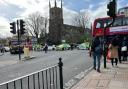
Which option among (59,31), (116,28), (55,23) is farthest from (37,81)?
(55,23)

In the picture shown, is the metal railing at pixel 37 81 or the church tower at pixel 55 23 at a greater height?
the church tower at pixel 55 23

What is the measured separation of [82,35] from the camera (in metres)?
120

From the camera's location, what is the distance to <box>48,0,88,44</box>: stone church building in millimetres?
121250

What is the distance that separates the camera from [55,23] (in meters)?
127

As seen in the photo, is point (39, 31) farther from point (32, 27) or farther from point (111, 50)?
point (111, 50)

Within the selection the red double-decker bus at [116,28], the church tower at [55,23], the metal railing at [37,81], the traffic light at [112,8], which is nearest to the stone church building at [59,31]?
the church tower at [55,23]

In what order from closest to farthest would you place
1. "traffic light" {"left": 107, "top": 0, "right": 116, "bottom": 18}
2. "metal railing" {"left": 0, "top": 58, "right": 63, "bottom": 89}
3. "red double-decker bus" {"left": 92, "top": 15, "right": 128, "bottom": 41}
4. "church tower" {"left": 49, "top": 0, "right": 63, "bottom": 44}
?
"metal railing" {"left": 0, "top": 58, "right": 63, "bottom": 89} < "traffic light" {"left": 107, "top": 0, "right": 116, "bottom": 18} < "red double-decker bus" {"left": 92, "top": 15, "right": 128, "bottom": 41} < "church tower" {"left": 49, "top": 0, "right": 63, "bottom": 44}

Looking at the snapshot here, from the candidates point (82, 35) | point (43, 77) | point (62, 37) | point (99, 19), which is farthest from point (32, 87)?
point (62, 37)

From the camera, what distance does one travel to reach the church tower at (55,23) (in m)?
125

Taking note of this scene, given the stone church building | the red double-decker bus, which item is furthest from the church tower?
the red double-decker bus

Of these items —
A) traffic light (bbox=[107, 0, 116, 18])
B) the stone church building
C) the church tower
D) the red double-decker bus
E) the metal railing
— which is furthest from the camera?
the church tower

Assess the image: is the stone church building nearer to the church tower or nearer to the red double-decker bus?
the church tower

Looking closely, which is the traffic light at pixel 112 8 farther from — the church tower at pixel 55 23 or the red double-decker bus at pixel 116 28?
the church tower at pixel 55 23

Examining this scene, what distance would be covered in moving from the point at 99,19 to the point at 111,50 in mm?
14651
